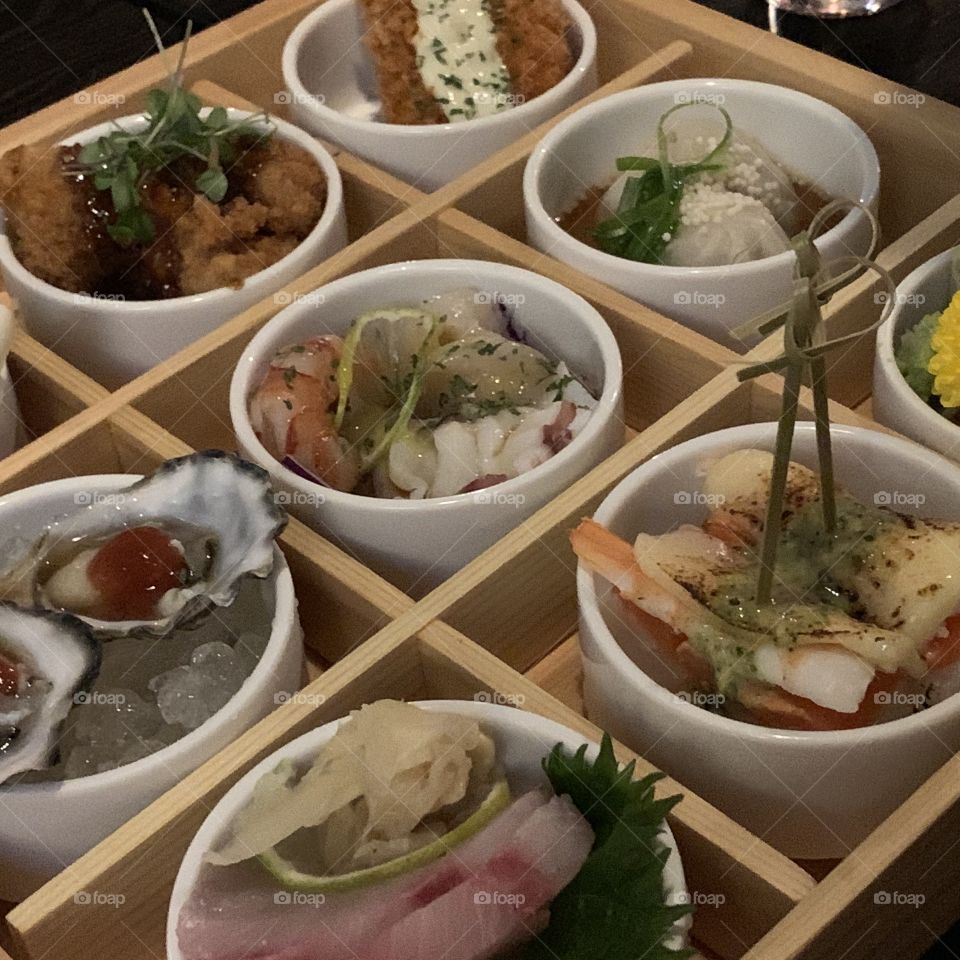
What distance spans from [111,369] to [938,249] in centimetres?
97

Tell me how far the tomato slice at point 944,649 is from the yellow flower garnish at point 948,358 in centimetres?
28

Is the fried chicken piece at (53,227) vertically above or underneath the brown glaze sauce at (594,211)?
above

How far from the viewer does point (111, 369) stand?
1.61 m

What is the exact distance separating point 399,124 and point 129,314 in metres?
0.50

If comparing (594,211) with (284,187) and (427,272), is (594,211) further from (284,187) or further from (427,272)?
(284,187)

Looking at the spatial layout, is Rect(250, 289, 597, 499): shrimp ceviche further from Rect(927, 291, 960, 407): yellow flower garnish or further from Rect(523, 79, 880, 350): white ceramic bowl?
Rect(927, 291, 960, 407): yellow flower garnish

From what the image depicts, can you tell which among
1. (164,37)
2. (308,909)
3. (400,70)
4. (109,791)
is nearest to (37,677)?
(109,791)

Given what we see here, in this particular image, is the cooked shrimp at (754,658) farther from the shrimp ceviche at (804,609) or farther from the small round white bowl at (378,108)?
the small round white bowl at (378,108)

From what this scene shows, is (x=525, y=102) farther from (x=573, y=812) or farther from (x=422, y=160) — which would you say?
(x=573, y=812)

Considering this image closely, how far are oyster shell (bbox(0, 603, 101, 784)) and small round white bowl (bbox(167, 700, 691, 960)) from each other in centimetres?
15

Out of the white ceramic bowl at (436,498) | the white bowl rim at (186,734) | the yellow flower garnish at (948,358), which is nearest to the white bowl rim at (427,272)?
the white ceramic bowl at (436,498)

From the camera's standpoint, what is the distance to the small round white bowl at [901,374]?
53.1 inches

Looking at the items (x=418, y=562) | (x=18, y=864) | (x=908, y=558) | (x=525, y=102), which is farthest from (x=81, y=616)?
(x=525, y=102)

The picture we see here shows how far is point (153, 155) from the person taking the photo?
64.3 inches
